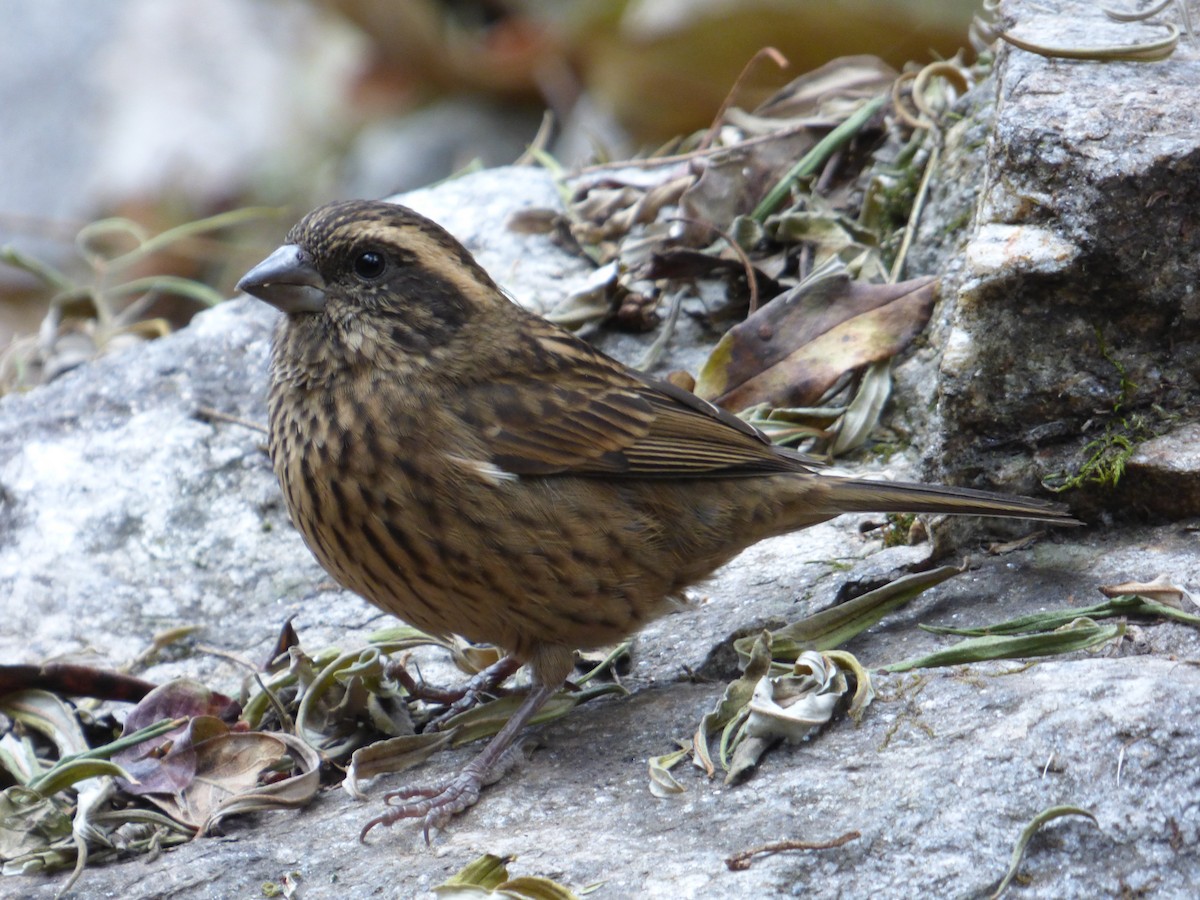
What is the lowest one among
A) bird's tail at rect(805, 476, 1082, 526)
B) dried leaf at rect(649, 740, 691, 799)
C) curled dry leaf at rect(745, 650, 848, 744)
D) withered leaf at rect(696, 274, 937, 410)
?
dried leaf at rect(649, 740, 691, 799)

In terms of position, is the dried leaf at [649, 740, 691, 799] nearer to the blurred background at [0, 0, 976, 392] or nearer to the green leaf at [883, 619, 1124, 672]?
the green leaf at [883, 619, 1124, 672]

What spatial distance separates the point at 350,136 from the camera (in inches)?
393

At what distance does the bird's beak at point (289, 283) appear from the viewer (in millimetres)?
3777

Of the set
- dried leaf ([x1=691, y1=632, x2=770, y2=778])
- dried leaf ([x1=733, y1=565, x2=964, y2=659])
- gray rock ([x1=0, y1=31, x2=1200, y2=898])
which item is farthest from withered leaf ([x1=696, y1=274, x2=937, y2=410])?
→ dried leaf ([x1=691, y1=632, x2=770, y2=778])

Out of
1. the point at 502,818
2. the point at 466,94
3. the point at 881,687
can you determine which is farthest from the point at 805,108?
the point at 466,94

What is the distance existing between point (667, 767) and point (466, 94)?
7.60 meters

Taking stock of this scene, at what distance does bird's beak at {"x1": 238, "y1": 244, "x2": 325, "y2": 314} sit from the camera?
3.78 meters

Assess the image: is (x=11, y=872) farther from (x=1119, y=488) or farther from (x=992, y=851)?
(x=1119, y=488)

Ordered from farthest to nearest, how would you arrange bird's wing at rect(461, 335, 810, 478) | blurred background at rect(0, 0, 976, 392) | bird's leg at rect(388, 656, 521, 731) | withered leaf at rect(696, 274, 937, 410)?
blurred background at rect(0, 0, 976, 392) < withered leaf at rect(696, 274, 937, 410) < bird's leg at rect(388, 656, 521, 731) < bird's wing at rect(461, 335, 810, 478)

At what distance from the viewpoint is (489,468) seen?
3574mm

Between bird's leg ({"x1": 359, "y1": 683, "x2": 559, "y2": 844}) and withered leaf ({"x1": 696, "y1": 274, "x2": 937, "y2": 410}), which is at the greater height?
withered leaf ({"x1": 696, "y1": 274, "x2": 937, "y2": 410})

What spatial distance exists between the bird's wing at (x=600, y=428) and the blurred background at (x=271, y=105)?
3.75 m

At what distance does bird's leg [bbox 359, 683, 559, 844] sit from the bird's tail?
0.89m

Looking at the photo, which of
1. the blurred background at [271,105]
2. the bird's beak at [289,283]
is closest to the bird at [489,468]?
the bird's beak at [289,283]
